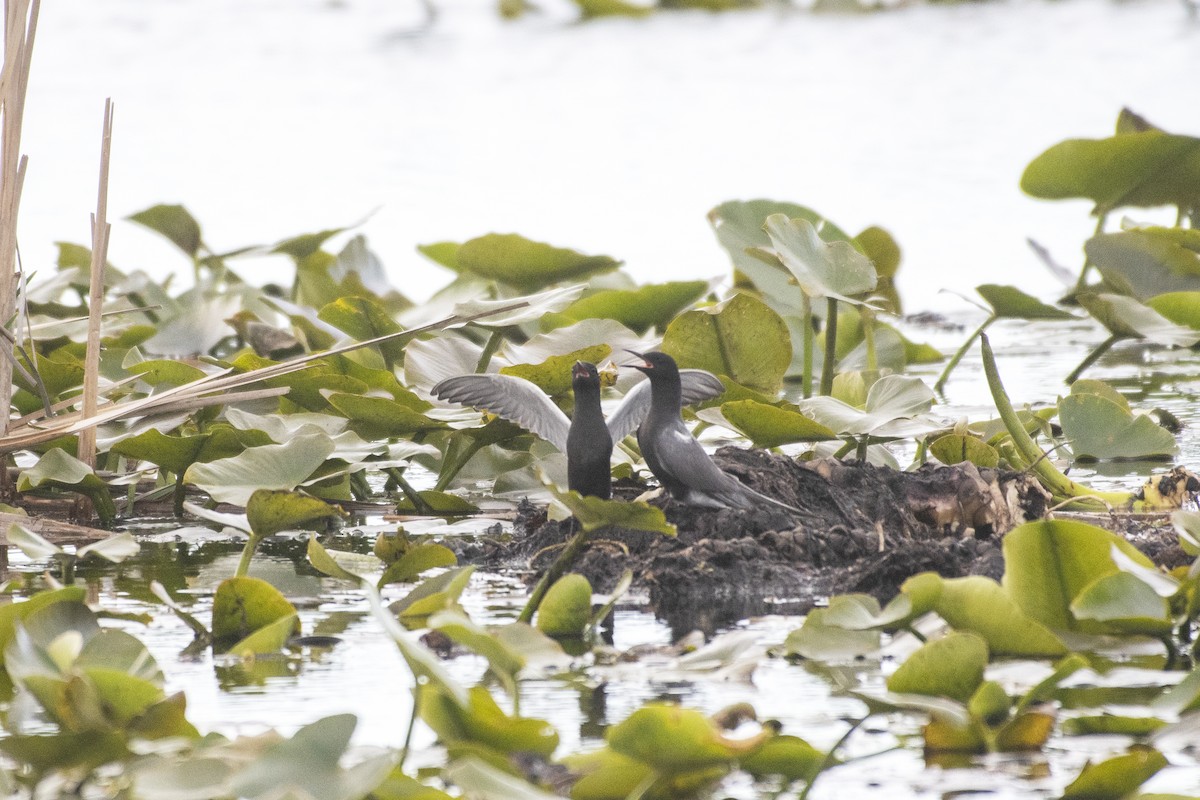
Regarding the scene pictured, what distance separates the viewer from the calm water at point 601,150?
162 cm

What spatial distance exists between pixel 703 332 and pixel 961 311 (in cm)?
253

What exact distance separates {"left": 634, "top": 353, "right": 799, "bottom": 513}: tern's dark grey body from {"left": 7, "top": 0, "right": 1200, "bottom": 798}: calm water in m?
0.26

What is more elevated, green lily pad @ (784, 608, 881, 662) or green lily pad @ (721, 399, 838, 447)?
green lily pad @ (721, 399, 838, 447)

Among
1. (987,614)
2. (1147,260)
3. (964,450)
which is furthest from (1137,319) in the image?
(987,614)

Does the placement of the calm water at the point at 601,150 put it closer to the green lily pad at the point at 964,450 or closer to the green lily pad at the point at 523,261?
the green lily pad at the point at 964,450

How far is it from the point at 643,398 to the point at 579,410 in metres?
0.22

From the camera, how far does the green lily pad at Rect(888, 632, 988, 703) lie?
4.65ft

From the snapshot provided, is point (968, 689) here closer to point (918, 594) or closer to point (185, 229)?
point (918, 594)

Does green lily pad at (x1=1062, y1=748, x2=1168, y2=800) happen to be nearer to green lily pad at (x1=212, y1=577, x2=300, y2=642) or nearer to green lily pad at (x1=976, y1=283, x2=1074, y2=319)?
green lily pad at (x1=212, y1=577, x2=300, y2=642)

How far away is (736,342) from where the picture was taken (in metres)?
2.64

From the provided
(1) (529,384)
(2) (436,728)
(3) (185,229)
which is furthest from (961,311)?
(2) (436,728)

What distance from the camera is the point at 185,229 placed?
153 inches

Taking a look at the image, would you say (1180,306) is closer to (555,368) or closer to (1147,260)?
(1147,260)

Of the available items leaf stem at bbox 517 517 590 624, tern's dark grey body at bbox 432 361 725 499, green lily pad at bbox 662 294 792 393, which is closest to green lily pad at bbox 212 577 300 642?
leaf stem at bbox 517 517 590 624
